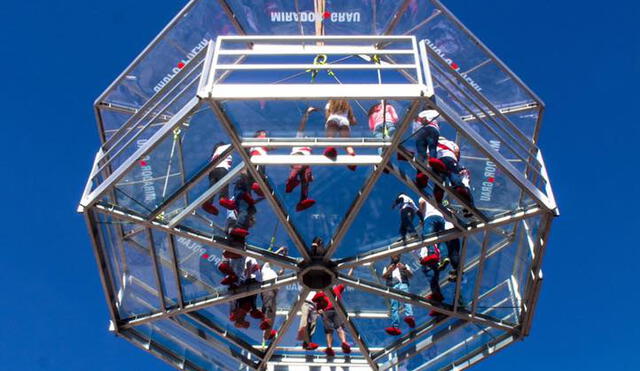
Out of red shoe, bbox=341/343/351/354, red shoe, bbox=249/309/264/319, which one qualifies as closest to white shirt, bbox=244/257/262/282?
red shoe, bbox=249/309/264/319

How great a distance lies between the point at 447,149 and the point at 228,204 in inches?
195

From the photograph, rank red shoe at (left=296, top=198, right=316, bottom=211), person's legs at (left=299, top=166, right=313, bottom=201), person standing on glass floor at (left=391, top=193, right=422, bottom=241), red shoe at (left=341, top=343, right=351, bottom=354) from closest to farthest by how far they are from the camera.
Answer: red shoe at (left=296, top=198, right=316, bottom=211) < person's legs at (left=299, top=166, right=313, bottom=201) < person standing on glass floor at (left=391, top=193, right=422, bottom=241) < red shoe at (left=341, top=343, right=351, bottom=354)

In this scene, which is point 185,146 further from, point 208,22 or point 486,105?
point 486,105

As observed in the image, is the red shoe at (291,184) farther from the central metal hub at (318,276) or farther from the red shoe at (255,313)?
the red shoe at (255,313)

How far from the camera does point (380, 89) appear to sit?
50.6 ft

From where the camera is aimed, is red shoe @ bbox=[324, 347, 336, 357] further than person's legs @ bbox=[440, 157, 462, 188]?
Yes

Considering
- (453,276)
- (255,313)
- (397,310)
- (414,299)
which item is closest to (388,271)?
(397,310)

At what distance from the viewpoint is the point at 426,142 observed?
1745 cm

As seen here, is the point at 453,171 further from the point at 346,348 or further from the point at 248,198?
the point at 346,348

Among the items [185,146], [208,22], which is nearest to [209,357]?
[185,146]

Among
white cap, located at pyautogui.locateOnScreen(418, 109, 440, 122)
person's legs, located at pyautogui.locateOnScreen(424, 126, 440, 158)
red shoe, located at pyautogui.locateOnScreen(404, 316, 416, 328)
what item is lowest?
red shoe, located at pyautogui.locateOnScreen(404, 316, 416, 328)

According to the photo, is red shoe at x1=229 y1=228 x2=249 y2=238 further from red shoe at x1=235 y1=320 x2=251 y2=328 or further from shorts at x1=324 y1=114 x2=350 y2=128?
shorts at x1=324 y1=114 x2=350 y2=128

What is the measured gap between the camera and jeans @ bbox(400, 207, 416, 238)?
18844 millimetres

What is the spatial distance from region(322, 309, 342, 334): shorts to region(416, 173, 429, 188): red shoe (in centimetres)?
452
